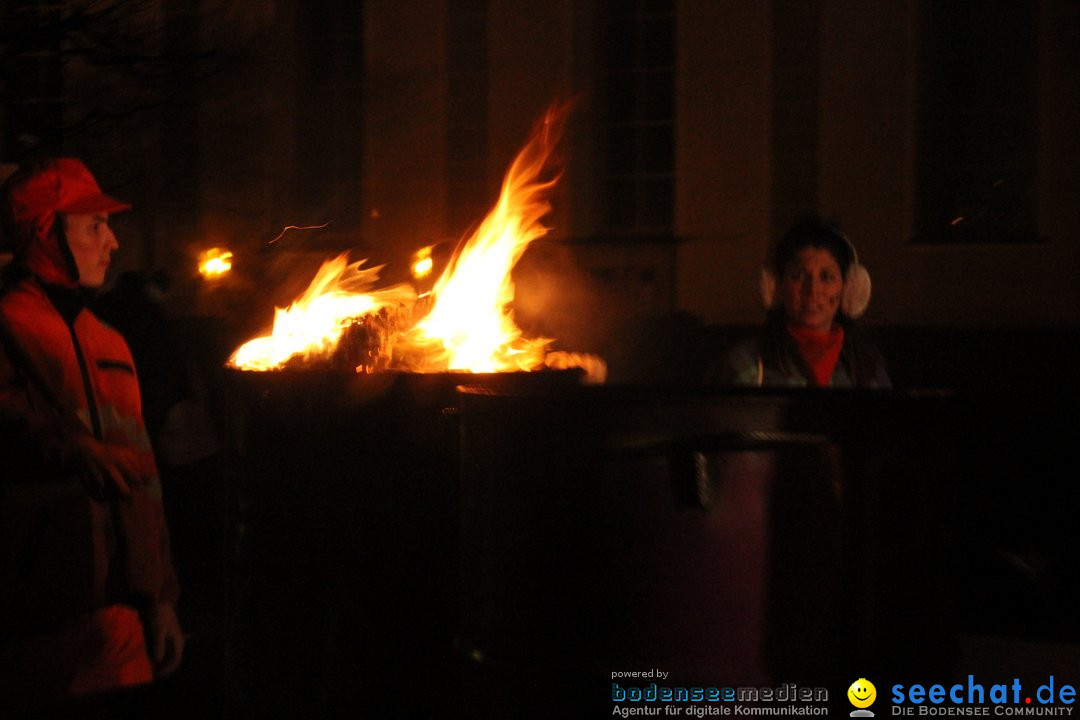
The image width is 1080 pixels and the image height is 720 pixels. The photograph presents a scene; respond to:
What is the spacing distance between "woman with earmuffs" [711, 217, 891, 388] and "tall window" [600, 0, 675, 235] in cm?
856

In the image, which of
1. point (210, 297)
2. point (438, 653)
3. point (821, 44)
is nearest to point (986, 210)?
point (821, 44)

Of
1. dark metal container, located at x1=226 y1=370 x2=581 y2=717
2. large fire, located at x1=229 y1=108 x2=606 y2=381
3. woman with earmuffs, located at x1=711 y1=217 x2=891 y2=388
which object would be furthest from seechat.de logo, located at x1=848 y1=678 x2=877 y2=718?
large fire, located at x1=229 y1=108 x2=606 y2=381

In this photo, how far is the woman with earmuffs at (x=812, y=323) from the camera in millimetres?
3996

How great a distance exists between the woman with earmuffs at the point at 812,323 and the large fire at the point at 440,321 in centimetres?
56

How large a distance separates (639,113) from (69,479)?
10663 mm

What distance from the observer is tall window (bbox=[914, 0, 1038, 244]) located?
12008mm

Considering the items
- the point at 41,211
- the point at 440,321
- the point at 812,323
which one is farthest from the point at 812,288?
the point at 41,211

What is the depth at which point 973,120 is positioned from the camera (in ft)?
39.9

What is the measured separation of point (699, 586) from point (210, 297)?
11.3m

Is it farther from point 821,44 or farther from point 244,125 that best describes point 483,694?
point 244,125

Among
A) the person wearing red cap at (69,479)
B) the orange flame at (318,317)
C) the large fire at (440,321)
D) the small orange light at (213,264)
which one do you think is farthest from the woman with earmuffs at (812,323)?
the small orange light at (213,264)

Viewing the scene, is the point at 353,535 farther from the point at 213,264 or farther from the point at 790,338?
the point at 213,264

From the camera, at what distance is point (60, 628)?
2762mm

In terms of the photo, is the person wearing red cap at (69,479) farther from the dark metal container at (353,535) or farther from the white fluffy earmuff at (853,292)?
the white fluffy earmuff at (853,292)
